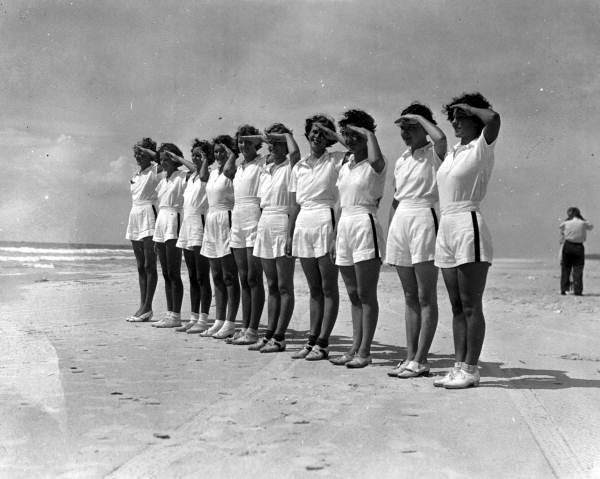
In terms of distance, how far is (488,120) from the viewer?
5445 mm

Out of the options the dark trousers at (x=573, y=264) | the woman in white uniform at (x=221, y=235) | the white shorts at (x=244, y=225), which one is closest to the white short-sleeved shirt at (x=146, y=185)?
the woman in white uniform at (x=221, y=235)

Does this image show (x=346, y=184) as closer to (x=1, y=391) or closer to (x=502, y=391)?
(x=502, y=391)

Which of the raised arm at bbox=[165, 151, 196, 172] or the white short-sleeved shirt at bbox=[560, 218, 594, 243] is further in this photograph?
the white short-sleeved shirt at bbox=[560, 218, 594, 243]

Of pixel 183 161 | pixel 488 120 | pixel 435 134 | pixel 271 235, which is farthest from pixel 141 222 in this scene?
pixel 488 120

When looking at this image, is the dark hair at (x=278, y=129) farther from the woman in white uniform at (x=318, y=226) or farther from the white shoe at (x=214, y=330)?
the white shoe at (x=214, y=330)

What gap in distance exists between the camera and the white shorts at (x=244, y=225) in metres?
7.94

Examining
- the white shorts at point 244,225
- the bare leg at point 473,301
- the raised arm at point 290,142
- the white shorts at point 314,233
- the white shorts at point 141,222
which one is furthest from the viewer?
the white shorts at point 141,222

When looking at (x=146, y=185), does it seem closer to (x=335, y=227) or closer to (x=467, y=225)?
(x=335, y=227)

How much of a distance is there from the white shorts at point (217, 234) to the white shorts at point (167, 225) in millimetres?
912

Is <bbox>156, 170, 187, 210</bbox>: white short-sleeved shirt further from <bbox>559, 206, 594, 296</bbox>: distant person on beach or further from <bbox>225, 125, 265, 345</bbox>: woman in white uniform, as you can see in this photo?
<bbox>559, 206, 594, 296</bbox>: distant person on beach

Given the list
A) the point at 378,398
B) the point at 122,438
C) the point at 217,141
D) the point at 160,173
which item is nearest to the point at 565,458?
the point at 378,398

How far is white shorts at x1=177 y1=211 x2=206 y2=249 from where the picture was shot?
8.89 metres

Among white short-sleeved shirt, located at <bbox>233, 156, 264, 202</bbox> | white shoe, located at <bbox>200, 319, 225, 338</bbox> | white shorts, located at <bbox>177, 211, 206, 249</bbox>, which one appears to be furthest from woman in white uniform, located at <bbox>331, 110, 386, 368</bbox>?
white shorts, located at <bbox>177, 211, 206, 249</bbox>

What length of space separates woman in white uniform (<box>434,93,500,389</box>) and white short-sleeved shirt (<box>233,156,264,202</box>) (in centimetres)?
274
